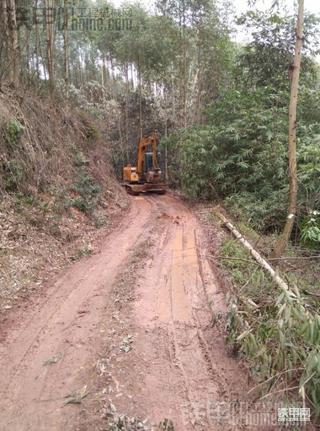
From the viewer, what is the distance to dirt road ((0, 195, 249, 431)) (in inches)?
116

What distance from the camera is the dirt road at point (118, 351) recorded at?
2945mm

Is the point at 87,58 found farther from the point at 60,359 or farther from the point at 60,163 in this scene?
the point at 60,359

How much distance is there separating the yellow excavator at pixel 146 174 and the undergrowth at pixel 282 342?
12501 millimetres

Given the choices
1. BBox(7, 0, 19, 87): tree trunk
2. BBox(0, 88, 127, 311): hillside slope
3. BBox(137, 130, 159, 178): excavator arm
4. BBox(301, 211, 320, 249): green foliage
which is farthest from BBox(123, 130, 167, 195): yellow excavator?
BBox(301, 211, 320, 249): green foliage

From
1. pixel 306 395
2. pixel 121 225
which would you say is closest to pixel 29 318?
pixel 306 395

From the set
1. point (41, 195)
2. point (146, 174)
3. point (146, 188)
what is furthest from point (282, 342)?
point (146, 174)

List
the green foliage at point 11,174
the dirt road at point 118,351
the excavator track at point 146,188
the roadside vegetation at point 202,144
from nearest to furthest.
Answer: the dirt road at point 118,351 → the roadside vegetation at point 202,144 → the green foliage at point 11,174 → the excavator track at point 146,188

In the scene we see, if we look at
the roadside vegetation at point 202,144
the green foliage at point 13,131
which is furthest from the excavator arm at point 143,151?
the green foliage at point 13,131

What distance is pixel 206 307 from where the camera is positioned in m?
4.77

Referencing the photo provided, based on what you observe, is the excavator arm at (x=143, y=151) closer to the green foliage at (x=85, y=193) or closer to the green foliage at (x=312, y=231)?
the green foliage at (x=85, y=193)

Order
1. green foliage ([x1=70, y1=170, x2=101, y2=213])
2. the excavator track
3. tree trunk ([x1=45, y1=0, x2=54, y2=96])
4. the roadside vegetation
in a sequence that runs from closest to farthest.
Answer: the roadside vegetation, green foliage ([x1=70, y1=170, x2=101, y2=213]), tree trunk ([x1=45, y1=0, x2=54, y2=96]), the excavator track

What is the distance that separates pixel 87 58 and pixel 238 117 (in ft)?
58.4

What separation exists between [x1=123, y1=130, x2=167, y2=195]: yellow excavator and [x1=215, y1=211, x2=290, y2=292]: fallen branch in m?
6.39

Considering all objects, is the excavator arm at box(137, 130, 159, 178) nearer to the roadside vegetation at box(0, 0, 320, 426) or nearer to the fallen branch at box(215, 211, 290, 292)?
the roadside vegetation at box(0, 0, 320, 426)
